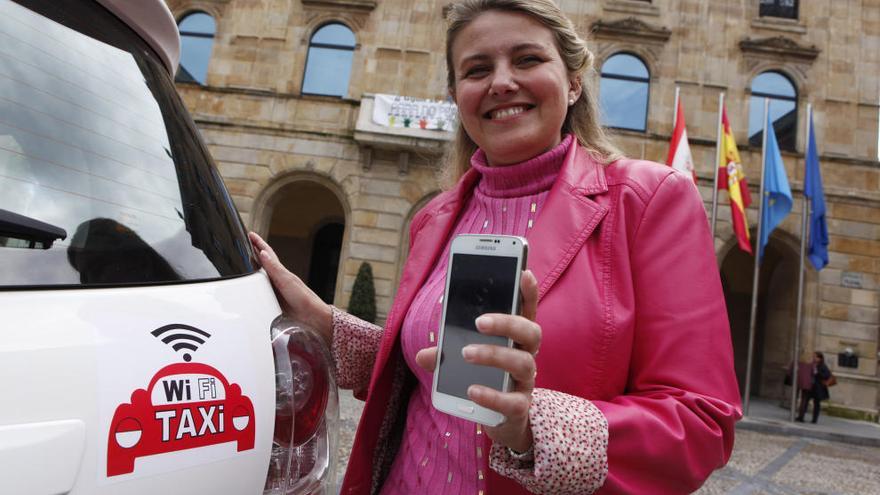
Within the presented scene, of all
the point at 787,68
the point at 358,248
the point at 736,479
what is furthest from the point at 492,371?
the point at 787,68

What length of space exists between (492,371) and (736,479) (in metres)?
5.48

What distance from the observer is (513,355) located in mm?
727

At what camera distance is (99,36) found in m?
1.05

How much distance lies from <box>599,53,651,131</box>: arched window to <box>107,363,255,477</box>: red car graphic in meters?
13.3

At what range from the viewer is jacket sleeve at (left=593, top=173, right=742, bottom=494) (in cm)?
89

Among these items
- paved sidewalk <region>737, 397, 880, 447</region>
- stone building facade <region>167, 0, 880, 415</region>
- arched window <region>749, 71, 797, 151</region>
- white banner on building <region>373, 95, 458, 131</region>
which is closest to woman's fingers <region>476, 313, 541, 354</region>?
paved sidewalk <region>737, 397, 880, 447</region>

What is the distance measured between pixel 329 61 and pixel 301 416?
44.0 feet

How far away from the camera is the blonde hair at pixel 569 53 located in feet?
4.26

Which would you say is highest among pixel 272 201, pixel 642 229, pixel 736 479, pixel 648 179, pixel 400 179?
pixel 400 179

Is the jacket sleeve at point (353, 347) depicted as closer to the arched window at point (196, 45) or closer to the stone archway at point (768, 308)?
the stone archway at point (768, 308)

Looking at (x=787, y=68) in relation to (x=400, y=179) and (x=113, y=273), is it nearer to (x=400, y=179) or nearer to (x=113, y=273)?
(x=400, y=179)

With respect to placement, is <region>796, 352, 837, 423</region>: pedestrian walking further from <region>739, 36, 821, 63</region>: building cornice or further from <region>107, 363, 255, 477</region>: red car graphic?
<region>107, 363, 255, 477</region>: red car graphic

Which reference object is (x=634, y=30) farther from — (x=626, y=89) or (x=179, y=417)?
(x=179, y=417)

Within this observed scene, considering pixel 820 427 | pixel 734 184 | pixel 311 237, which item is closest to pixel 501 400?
pixel 734 184
